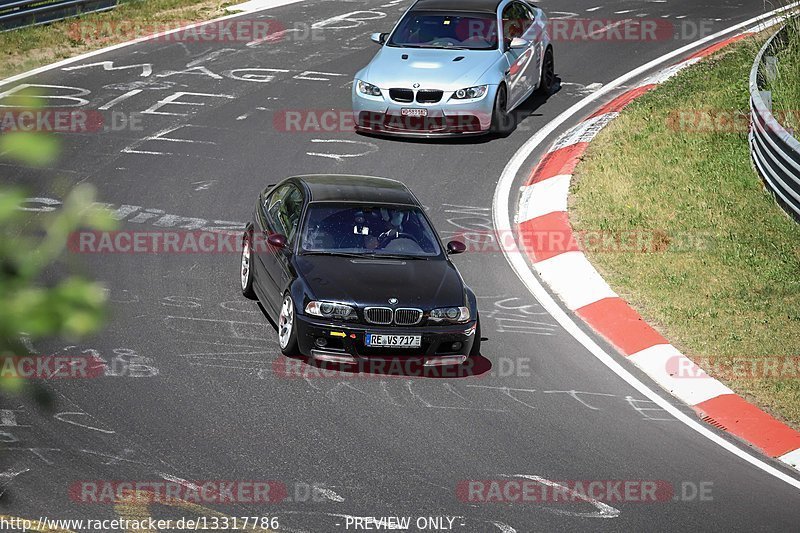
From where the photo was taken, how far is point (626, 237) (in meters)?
13.2

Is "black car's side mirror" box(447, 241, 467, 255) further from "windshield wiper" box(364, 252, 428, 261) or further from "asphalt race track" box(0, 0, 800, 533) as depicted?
"asphalt race track" box(0, 0, 800, 533)

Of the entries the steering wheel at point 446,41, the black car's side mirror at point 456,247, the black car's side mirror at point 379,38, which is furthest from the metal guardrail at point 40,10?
the black car's side mirror at point 456,247

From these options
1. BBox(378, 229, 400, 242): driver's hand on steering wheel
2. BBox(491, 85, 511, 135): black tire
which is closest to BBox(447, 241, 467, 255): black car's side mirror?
BBox(378, 229, 400, 242): driver's hand on steering wheel

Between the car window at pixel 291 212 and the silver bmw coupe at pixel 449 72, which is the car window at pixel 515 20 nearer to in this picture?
the silver bmw coupe at pixel 449 72

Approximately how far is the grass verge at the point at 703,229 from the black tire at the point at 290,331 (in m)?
3.74

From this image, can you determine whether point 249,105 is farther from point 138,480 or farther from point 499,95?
point 138,480

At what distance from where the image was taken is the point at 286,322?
9711mm

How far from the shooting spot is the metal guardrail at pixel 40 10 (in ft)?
68.2

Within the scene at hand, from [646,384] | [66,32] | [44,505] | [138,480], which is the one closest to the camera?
[44,505]

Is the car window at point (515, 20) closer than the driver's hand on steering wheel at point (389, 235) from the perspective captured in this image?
No

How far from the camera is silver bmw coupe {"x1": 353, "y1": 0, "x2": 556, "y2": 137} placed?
52.1 ft

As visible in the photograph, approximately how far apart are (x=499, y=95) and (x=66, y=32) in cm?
1003

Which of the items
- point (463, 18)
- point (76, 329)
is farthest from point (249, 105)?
point (76, 329)

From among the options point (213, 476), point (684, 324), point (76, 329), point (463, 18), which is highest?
point (76, 329)
